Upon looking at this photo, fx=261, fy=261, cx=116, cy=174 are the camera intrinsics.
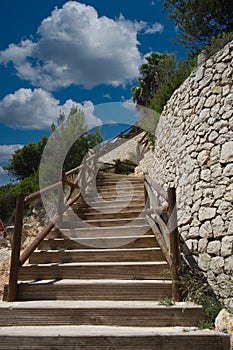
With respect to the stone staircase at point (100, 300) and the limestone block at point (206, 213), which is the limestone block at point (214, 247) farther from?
the stone staircase at point (100, 300)

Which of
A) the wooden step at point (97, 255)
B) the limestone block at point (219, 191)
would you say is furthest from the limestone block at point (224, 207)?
the wooden step at point (97, 255)

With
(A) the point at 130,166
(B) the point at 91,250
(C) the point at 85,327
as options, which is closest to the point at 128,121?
(B) the point at 91,250

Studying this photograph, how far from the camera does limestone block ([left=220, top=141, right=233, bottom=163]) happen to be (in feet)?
10.6

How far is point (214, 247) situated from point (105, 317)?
5.14 ft

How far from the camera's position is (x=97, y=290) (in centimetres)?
273

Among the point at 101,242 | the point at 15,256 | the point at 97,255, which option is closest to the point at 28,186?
the point at 101,242

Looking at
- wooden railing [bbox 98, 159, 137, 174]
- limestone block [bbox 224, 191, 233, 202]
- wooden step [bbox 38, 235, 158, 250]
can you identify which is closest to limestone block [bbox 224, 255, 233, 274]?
limestone block [bbox 224, 191, 233, 202]

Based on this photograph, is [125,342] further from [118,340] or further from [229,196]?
[229,196]

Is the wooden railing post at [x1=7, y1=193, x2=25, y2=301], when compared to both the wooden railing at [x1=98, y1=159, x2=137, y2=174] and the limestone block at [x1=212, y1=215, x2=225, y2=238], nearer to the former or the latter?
the limestone block at [x1=212, y1=215, x2=225, y2=238]

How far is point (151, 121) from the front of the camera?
7098 mm

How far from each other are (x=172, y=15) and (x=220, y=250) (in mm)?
5687

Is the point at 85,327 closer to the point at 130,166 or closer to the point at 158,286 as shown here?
the point at 158,286

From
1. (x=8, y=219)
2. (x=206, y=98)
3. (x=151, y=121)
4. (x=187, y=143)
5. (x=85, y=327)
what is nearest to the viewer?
(x=85, y=327)

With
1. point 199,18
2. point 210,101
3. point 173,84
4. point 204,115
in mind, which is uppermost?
point 199,18
